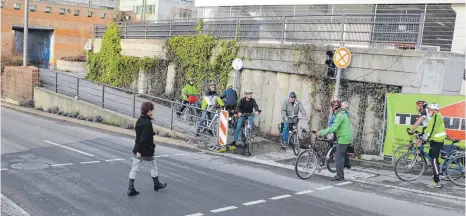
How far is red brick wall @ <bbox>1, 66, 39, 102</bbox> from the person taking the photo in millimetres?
23250

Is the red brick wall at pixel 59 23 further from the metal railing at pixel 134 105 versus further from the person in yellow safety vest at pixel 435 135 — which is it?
the person in yellow safety vest at pixel 435 135

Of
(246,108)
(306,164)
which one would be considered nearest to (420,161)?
(306,164)

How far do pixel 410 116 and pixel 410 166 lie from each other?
1.55 m

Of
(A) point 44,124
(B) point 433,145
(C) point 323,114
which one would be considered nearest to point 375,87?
(C) point 323,114

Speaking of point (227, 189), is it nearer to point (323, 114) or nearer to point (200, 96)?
point (323, 114)

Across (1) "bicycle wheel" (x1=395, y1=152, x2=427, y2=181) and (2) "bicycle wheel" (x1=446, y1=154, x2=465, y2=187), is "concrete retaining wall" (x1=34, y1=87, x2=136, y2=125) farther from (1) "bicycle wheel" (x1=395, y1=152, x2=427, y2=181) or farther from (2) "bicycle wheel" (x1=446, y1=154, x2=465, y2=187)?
(2) "bicycle wheel" (x1=446, y1=154, x2=465, y2=187)

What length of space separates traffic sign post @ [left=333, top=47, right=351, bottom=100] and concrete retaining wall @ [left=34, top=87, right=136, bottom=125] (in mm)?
8122

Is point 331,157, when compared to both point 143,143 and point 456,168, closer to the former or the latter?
point 456,168

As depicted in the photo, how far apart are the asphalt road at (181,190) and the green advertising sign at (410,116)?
2517 mm

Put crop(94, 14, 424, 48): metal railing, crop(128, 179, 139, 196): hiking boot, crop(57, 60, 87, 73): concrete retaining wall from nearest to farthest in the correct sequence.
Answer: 1. crop(128, 179, 139, 196): hiking boot
2. crop(94, 14, 424, 48): metal railing
3. crop(57, 60, 87, 73): concrete retaining wall

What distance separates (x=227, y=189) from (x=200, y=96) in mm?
10314

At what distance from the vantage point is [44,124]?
677 inches

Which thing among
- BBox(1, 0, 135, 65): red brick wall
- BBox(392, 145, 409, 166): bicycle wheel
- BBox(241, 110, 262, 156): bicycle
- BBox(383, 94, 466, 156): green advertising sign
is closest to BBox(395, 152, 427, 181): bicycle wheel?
BBox(392, 145, 409, 166): bicycle wheel

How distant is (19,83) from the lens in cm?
2409
